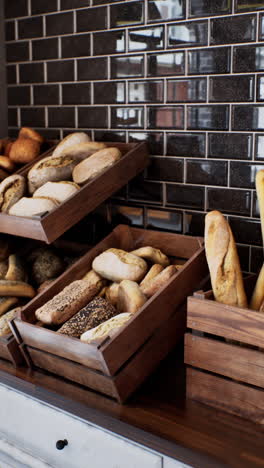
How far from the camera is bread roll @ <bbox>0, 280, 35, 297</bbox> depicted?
163cm

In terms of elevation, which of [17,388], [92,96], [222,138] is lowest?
[17,388]

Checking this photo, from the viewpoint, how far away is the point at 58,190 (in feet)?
5.35

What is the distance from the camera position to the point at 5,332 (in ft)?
5.00

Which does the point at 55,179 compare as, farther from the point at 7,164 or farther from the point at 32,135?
the point at 32,135

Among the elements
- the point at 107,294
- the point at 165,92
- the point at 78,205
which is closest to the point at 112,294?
the point at 107,294

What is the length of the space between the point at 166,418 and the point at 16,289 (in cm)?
63

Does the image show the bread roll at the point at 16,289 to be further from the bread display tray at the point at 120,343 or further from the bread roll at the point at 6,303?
the bread display tray at the point at 120,343

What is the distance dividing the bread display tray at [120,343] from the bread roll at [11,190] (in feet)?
0.96

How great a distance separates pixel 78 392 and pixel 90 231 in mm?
835

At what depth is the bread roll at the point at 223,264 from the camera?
131cm

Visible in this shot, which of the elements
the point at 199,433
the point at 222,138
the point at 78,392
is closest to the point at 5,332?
the point at 78,392

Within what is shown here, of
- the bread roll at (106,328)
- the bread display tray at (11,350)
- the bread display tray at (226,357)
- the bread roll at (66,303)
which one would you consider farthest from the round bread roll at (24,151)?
the bread display tray at (226,357)

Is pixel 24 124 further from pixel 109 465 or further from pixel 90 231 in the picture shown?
pixel 109 465

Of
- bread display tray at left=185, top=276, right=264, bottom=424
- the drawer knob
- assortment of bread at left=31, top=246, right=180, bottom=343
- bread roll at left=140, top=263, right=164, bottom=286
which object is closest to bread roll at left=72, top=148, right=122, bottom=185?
assortment of bread at left=31, top=246, right=180, bottom=343
